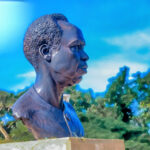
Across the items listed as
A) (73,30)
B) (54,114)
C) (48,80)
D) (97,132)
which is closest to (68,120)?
(54,114)

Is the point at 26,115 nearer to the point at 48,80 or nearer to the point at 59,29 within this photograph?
the point at 48,80

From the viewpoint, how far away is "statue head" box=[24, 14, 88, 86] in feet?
12.1

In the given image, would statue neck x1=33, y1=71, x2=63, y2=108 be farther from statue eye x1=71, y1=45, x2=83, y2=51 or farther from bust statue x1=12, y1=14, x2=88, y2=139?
statue eye x1=71, y1=45, x2=83, y2=51

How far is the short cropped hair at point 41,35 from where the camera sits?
12.3ft

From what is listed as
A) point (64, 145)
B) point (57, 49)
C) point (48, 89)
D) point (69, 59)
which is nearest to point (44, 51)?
point (57, 49)

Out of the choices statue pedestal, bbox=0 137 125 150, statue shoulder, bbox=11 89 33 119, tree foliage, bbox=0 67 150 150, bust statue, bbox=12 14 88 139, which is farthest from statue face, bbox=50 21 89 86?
tree foliage, bbox=0 67 150 150

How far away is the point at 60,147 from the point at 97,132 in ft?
45.4

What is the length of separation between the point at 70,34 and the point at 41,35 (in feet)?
1.14

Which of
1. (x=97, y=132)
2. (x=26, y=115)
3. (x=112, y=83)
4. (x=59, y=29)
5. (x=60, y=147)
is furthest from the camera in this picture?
(x=112, y=83)

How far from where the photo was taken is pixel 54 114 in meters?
3.71

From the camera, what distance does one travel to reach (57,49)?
12.2 feet

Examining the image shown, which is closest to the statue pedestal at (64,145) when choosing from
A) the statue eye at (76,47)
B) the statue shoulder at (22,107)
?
the statue shoulder at (22,107)

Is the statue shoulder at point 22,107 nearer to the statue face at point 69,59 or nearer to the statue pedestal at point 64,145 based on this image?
the statue face at point 69,59

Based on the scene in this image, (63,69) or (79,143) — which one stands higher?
(63,69)
